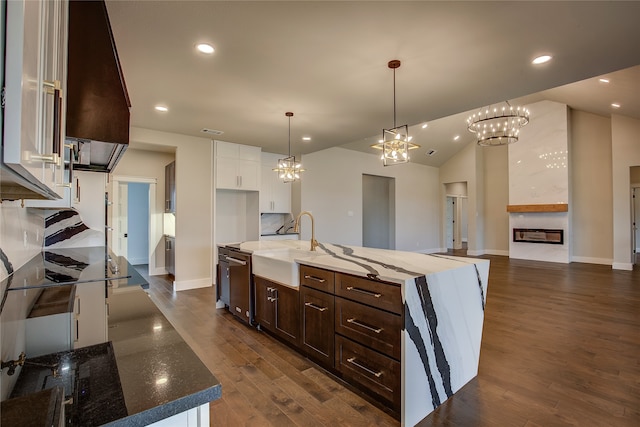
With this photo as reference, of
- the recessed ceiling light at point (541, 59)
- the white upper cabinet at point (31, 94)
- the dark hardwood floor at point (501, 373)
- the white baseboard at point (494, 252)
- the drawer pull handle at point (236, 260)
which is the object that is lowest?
the dark hardwood floor at point (501, 373)

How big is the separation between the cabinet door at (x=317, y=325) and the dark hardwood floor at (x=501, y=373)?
0.52 feet

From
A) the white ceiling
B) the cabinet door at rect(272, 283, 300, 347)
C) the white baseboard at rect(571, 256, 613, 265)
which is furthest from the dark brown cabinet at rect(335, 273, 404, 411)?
the white baseboard at rect(571, 256, 613, 265)

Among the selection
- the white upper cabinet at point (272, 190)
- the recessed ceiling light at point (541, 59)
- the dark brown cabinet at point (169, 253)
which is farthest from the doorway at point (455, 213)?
the dark brown cabinet at point (169, 253)

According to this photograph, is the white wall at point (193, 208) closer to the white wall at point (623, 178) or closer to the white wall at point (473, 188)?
the white wall at point (473, 188)

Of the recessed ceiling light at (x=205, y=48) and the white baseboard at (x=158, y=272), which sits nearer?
the recessed ceiling light at (x=205, y=48)

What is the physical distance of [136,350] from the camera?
82cm

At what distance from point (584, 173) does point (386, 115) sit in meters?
7.13

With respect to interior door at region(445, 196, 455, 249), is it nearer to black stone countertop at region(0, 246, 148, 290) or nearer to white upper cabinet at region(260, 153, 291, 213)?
white upper cabinet at region(260, 153, 291, 213)

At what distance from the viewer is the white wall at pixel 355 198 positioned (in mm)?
7238

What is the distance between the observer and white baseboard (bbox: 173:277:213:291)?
5.19m

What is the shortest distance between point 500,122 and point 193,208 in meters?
6.17

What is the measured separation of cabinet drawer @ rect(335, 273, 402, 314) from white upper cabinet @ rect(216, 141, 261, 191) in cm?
402

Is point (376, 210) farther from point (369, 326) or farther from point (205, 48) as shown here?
point (369, 326)

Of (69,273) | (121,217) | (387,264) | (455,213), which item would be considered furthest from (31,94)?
(455,213)
